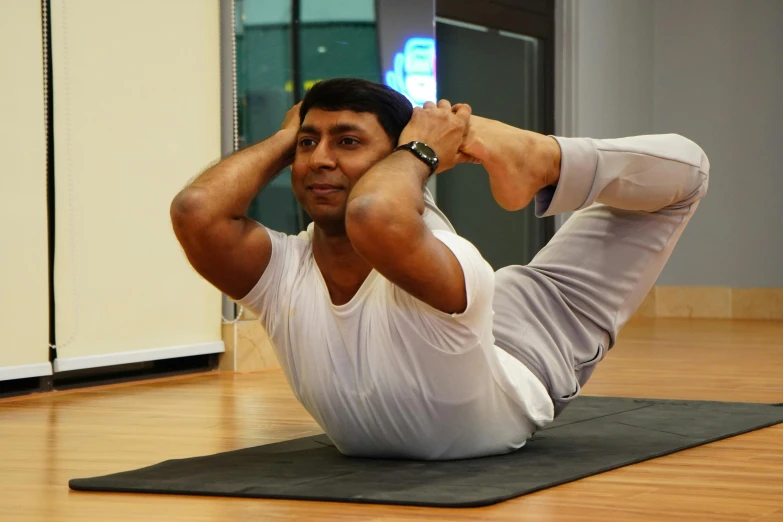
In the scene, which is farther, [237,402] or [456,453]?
[237,402]

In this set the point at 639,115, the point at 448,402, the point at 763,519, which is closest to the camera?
the point at 763,519

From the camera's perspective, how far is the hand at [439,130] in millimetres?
2018

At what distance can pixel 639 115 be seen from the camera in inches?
303

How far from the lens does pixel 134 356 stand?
3922 mm

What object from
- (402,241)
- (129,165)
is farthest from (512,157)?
(129,165)

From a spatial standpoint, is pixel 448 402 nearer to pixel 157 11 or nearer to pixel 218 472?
pixel 218 472

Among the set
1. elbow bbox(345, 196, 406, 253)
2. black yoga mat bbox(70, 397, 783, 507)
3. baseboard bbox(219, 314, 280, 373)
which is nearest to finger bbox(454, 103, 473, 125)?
elbow bbox(345, 196, 406, 253)

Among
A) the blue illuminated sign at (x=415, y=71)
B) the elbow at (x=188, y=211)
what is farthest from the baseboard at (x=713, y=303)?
the elbow at (x=188, y=211)

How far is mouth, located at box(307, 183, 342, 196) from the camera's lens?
200cm

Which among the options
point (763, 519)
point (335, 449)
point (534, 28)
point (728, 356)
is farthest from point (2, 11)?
point (534, 28)

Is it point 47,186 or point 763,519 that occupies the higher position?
point 47,186

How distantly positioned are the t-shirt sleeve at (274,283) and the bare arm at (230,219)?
0.6 inches

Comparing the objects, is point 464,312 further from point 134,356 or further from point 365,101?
point 134,356

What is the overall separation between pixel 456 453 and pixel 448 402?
0.18 metres
